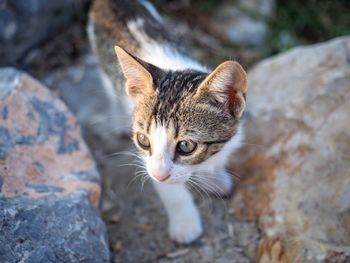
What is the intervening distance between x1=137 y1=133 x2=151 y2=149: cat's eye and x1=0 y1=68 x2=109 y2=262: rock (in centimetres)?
47

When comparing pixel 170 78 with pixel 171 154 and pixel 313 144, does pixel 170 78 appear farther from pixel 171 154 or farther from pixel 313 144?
pixel 313 144

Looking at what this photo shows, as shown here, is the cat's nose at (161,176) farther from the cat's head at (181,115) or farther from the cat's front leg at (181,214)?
the cat's front leg at (181,214)

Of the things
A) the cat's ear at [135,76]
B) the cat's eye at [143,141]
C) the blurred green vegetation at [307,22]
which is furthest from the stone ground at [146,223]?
the blurred green vegetation at [307,22]

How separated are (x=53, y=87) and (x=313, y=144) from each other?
8.06ft

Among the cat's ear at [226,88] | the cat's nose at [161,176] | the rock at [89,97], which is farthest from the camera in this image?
the rock at [89,97]

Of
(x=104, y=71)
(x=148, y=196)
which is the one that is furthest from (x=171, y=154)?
(x=104, y=71)

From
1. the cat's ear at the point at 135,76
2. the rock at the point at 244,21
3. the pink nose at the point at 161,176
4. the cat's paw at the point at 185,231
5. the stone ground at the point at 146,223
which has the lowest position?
the stone ground at the point at 146,223

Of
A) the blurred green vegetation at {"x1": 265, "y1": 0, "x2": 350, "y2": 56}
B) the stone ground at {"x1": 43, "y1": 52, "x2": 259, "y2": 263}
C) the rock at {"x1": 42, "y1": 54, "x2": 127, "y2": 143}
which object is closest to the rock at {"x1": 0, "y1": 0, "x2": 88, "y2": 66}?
the rock at {"x1": 42, "y1": 54, "x2": 127, "y2": 143}

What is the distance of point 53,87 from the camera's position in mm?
4398

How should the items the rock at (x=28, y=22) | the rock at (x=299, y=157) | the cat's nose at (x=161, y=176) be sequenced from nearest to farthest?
the cat's nose at (x=161, y=176)
the rock at (x=299, y=157)
the rock at (x=28, y=22)

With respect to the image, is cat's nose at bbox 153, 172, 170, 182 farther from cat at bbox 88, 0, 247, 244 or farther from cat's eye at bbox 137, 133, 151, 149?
cat's eye at bbox 137, 133, 151, 149

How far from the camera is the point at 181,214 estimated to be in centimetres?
336

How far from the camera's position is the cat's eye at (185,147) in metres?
2.67

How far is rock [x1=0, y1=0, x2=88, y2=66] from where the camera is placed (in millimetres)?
3943
